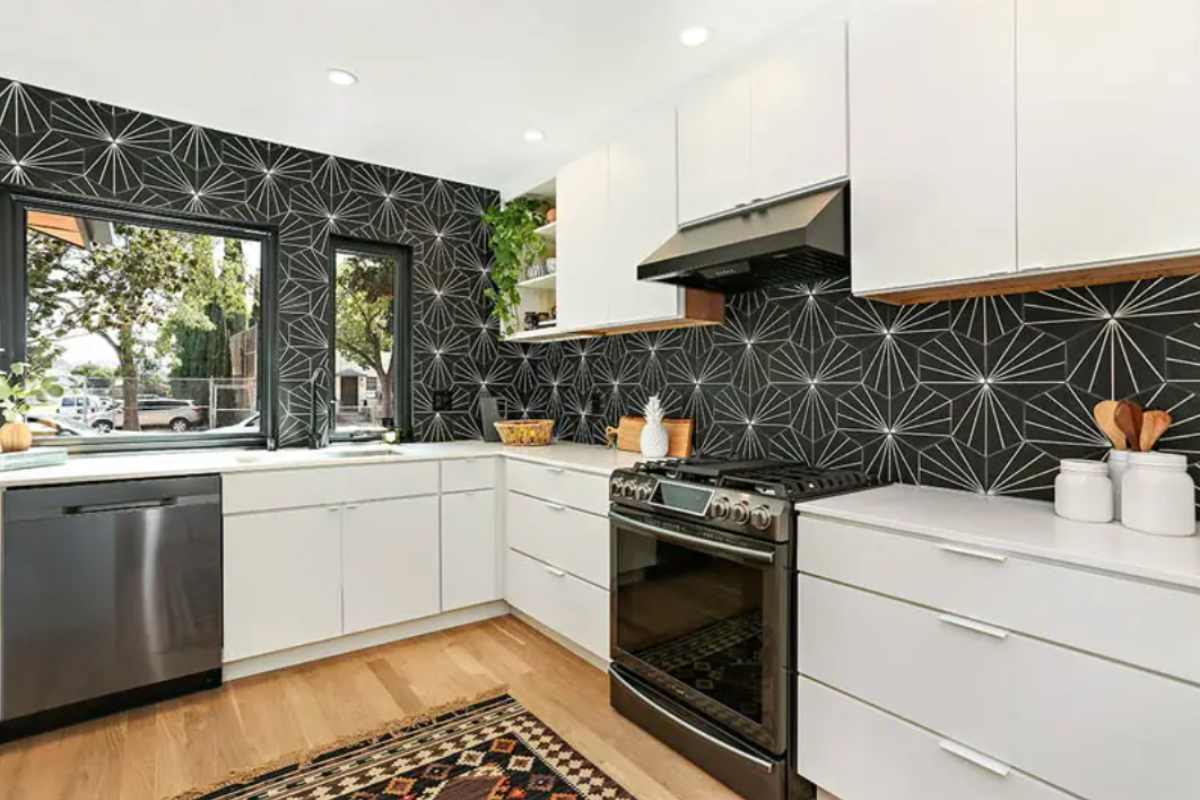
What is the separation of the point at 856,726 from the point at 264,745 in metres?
1.94

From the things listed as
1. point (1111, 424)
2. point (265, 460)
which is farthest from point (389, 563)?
point (1111, 424)

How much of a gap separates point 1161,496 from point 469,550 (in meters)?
2.67

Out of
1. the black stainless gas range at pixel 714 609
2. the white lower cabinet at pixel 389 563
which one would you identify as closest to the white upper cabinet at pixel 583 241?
the black stainless gas range at pixel 714 609

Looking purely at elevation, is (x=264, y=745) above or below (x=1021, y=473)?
below

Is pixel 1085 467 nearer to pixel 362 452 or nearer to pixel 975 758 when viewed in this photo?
pixel 975 758

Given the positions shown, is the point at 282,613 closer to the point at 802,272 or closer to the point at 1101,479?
the point at 802,272

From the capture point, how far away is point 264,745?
2.12 m

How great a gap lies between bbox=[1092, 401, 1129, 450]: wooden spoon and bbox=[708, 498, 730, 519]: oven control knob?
3.29ft

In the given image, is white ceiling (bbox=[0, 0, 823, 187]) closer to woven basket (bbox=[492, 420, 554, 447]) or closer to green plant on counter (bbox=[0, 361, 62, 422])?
green plant on counter (bbox=[0, 361, 62, 422])

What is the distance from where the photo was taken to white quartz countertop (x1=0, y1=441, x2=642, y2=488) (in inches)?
88.3

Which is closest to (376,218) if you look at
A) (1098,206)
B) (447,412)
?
(447,412)

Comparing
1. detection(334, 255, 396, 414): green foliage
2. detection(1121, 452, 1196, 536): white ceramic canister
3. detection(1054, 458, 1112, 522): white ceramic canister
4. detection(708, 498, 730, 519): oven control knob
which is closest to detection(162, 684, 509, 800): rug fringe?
detection(708, 498, 730, 519): oven control knob

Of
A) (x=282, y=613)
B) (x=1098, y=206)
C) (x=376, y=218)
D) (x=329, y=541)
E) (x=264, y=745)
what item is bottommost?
(x=264, y=745)

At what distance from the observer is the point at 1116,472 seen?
158cm
